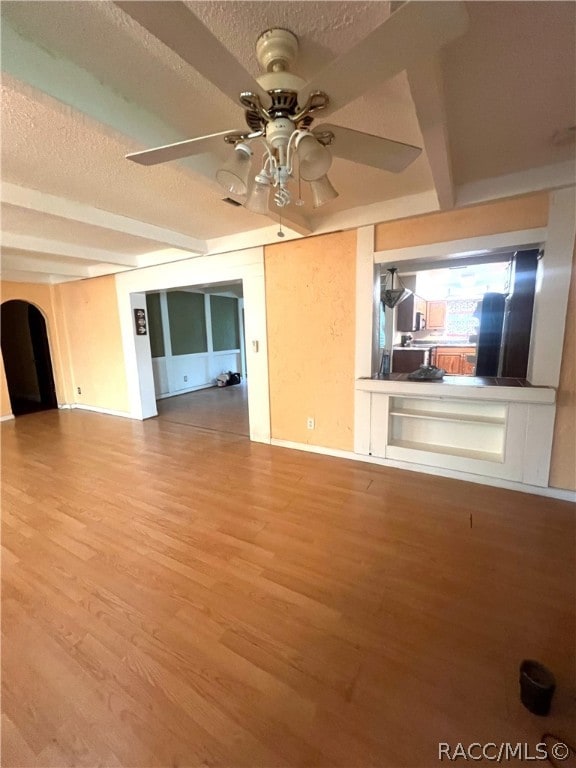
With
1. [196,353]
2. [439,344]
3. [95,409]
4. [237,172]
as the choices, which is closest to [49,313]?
[95,409]

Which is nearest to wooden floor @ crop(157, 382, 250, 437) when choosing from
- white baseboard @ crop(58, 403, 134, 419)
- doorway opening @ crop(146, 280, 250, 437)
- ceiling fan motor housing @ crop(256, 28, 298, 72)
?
doorway opening @ crop(146, 280, 250, 437)

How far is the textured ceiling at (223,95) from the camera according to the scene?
1.13m

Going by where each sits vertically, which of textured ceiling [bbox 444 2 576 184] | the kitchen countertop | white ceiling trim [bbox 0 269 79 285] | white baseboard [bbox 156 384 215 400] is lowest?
white baseboard [bbox 156 384 215 400]

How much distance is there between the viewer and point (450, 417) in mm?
3010

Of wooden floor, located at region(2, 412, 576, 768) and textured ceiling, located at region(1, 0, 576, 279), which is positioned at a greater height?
textured ceiling, located at region(1, 0, 576, 279)

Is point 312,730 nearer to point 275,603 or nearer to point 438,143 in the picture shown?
point 275,603

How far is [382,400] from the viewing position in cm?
314

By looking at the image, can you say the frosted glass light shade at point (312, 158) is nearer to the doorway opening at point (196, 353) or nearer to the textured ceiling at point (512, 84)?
the textured ceiling at point (512, 84)

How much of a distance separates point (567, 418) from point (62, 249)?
17.7ft

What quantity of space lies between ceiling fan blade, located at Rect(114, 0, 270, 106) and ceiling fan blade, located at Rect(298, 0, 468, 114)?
25 centimetres

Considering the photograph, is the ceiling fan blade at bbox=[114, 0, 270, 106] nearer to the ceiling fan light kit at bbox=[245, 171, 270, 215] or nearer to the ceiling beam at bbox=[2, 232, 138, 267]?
the ceiling fan light kit at bbox=[245, 171, 270, 215]

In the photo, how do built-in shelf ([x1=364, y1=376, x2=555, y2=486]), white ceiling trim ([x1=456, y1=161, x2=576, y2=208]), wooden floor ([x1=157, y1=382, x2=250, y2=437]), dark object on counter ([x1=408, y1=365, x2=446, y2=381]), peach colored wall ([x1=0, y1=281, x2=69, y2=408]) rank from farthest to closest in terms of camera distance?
peach colored wall ([x1=0, y1=281, x2=69, y2=408])
wooden floor ([x1=157, y1=382, x2=250, y2=437])
dark object on counter ([x1=408, y1=365, x2=446, y2=381])
built-in shelf ([x1=364, y1=376, x2=555, y2=486])
white ceiling trim ([x1=456, y1=161, x2=576, y2=208])

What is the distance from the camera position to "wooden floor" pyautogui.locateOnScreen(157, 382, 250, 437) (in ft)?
15.6

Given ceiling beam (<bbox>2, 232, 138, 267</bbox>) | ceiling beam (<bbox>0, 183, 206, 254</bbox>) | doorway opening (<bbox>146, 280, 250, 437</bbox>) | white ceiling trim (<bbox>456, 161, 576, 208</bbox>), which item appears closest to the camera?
white ceiling trim (<bbox>456, 161, 576, 208</bbox>)
